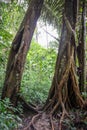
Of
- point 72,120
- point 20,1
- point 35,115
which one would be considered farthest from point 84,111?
point 20,1

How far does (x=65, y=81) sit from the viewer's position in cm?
493

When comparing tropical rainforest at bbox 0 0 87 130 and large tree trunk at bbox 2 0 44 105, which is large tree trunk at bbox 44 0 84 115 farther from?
large tree trunk at bbox 2 0 44 105

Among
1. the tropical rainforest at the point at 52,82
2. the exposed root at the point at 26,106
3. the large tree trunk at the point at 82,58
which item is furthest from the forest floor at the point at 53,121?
the large tree trunk at the point at 82,58

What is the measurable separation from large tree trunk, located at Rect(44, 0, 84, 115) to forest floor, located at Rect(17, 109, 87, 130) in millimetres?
196

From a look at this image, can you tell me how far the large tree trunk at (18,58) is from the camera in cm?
470

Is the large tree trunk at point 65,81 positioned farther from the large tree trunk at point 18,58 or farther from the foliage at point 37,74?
the large tree trunk at point 18,58

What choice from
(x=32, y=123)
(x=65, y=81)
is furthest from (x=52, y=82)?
(x=32, y=123)

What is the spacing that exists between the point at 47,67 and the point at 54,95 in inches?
133

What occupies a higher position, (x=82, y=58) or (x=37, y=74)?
(x=82, y=58)

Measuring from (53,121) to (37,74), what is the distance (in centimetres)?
289

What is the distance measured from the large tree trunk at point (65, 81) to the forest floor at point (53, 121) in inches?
7.7

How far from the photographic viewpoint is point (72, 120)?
4297 millimetres

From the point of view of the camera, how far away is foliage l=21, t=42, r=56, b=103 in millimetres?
5522

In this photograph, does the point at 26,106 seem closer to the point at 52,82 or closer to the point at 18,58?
the point at 52,82
